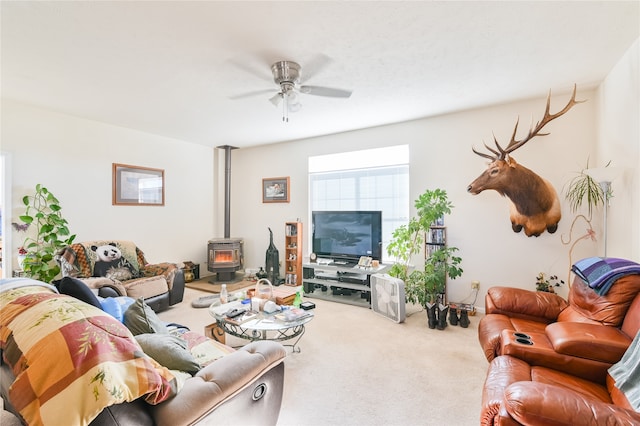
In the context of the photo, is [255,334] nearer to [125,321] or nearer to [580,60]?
[125,321]

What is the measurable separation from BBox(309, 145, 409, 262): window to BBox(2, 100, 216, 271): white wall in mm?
2415

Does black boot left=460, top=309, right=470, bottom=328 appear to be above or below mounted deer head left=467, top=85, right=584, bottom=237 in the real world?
below

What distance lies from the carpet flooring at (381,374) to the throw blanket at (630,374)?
80 cm

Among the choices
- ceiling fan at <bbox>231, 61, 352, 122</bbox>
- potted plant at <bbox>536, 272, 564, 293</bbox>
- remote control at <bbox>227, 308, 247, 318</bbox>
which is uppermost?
ceiling fan at <bbox>231, 61, 352, 122</bbox>

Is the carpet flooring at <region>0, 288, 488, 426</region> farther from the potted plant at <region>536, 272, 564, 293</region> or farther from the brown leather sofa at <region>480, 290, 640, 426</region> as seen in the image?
the potted plant at <region>536, 272, 564, 293</region>

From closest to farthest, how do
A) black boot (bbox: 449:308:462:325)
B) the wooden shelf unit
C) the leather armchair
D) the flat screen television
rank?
1. the leather armchair
2. black boot (bbox: 449:308:462:325)
3. the flat screen television
4. the wooden shelf unit

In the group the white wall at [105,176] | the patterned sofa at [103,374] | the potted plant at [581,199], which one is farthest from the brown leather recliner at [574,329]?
Answer: the white wall at [105,176]

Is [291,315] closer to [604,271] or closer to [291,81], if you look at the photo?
[291,81]

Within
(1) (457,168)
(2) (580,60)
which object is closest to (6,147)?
(1) (457,168)

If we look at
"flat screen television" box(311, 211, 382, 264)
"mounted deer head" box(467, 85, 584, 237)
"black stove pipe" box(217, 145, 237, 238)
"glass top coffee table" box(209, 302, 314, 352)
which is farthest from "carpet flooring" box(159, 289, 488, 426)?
"black stove pipe" box(217, 145, 237, 238)

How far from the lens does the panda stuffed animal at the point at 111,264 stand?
3711mm

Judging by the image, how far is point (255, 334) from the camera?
2496 millimetres

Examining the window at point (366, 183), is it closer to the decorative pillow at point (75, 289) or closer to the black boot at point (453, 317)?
the black boot at point (453, 317)

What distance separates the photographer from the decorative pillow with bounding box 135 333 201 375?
4.63 ft
